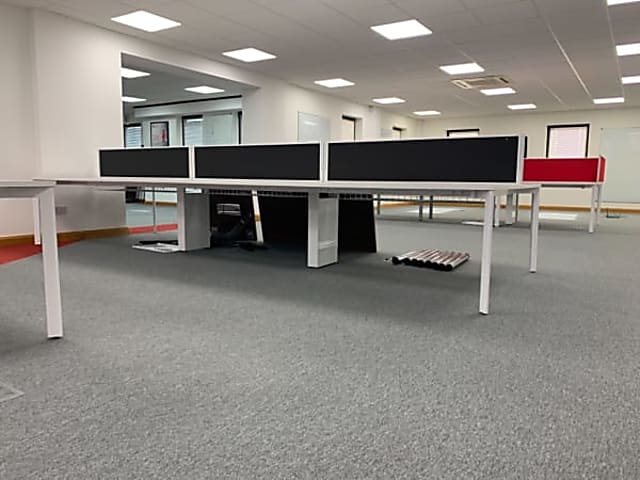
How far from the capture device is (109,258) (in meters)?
3.88

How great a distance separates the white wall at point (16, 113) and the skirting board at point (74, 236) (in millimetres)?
73

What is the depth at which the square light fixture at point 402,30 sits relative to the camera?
5.02 m

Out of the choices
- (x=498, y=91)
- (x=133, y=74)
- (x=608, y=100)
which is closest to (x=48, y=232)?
(x=133, y=74)

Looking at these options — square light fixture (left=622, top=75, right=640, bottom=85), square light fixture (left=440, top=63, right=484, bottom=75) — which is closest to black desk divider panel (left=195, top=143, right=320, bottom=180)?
square light fixture (left=440, top=63, right=484, bottom=75)

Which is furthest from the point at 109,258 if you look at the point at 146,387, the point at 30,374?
the point at 146,387

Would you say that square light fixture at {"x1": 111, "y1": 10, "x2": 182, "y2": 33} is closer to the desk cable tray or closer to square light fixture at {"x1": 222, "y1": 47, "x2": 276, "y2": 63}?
square light fixture at {"x1": 222, "y1": 47, "x2": 276, "y2": 63}

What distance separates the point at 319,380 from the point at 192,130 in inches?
391

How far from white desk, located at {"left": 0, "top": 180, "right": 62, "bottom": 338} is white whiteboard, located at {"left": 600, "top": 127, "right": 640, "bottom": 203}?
37.5 ft

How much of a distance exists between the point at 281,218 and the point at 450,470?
3.83 meters

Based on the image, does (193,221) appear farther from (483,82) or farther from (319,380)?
(483,82)

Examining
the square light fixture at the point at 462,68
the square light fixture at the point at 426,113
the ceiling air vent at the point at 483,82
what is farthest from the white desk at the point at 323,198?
the square light fixture at the point at 426,113

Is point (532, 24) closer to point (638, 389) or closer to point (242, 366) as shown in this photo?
point (638, 389)

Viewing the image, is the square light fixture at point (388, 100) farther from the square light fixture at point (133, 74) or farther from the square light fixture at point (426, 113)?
the square light fixture at point (133, 74)

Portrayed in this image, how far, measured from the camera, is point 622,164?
1049cm
